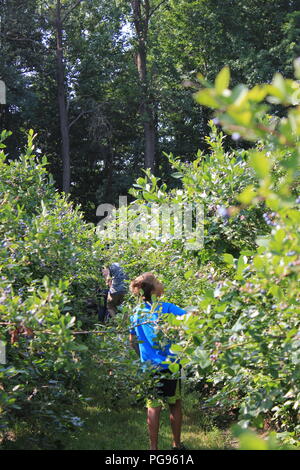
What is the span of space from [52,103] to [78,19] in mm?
3799

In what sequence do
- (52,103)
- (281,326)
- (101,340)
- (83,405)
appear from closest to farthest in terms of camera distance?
(281,326), (101,340), (83,405), (52,103)

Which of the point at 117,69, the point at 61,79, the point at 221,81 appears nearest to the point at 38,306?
the point at 221,81

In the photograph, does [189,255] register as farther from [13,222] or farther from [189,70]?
[189,70]

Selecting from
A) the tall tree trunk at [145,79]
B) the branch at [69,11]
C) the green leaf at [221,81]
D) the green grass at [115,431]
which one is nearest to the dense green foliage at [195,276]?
the green leaf at [221,81]

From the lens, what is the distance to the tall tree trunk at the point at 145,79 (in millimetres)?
22094

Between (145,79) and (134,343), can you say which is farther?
(145,79)

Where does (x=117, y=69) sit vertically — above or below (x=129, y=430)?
above

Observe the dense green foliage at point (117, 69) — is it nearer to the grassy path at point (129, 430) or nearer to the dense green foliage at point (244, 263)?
the grassy path at point (129, 430)

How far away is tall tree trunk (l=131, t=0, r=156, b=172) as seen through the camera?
870 inches

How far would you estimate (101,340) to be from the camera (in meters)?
3.46

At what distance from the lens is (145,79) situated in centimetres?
2270

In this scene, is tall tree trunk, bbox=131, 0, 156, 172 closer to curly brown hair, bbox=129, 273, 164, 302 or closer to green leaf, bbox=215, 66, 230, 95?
curly brown hair, bbox=129, 273, 164, 302

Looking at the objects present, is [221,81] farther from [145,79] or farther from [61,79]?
[145,79]

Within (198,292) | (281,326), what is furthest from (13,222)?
(281,326)
